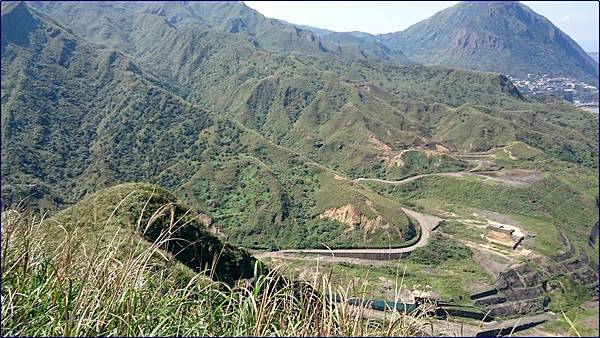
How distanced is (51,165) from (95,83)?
34.3m

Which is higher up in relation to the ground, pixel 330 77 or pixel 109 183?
pixel 330 77

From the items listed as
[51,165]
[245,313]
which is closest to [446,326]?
[245,313]

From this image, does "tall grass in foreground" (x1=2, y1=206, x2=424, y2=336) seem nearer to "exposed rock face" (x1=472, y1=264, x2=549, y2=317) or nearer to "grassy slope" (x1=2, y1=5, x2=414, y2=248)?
"exposed rock face" (x1=472, y1=264, x2=549, y2=317)

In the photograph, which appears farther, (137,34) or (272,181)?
(137,34)

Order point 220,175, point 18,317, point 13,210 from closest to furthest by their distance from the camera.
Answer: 1. point 18,317
2. point 13,210
3. point 220,175

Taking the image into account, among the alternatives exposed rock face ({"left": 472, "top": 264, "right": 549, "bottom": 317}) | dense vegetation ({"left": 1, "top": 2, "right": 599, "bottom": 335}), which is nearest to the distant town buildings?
dense vegetation ({"left": 1, "top": 2, "right": 599, "bottom": 335})

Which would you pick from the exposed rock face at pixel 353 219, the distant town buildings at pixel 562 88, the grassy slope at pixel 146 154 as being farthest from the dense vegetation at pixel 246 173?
the distant town buildings at pixel 562 88

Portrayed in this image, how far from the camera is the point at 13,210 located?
4.59 metres

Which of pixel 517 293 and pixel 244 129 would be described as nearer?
pixel 517 293

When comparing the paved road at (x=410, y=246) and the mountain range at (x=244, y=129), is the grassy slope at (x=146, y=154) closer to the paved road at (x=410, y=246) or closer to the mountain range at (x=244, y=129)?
the mountain range at (x=244, y=129)

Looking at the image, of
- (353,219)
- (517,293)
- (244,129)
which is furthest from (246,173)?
(517,293)

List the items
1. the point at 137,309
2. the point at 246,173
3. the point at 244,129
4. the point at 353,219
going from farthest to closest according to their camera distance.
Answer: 1. the point at 244,129
2. the point at 246,173
3. the point at 353,219
4. the point at 137,309

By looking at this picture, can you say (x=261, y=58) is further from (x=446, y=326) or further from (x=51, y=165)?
(x=446, y=326)

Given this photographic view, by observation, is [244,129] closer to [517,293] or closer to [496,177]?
[496,177]
